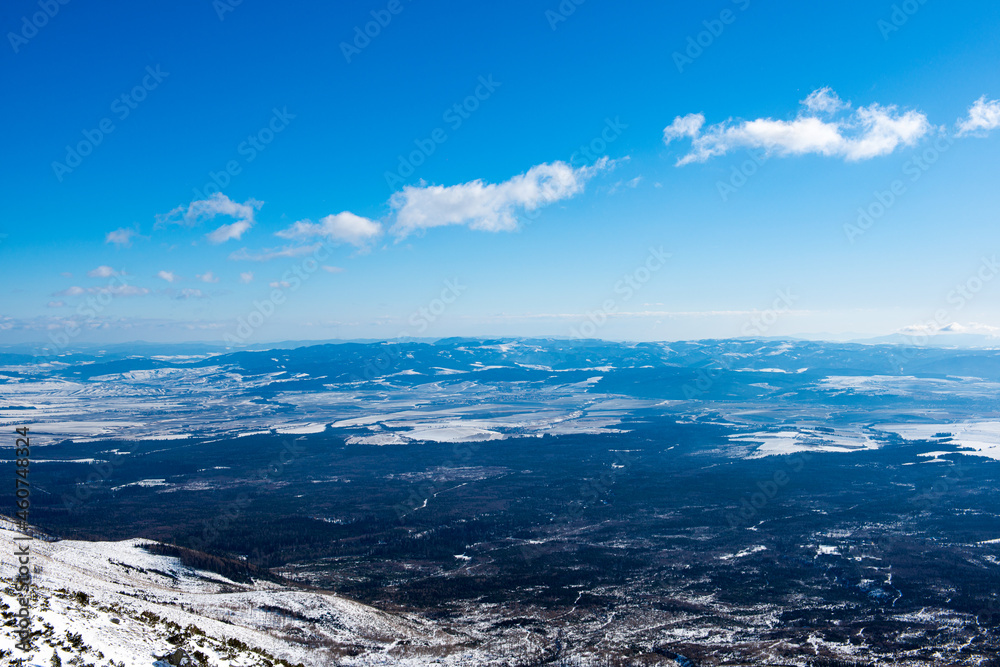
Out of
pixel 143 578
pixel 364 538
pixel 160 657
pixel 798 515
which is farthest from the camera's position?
pixel 798 515

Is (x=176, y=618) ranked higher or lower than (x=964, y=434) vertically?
higher

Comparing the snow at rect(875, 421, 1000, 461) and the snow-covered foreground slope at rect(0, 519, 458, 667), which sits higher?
the snow-covered foreground slope at rect(0, 519, 458, 667)

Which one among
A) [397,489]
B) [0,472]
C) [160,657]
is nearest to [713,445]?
[397,489]

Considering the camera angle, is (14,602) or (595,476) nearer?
(14,602)

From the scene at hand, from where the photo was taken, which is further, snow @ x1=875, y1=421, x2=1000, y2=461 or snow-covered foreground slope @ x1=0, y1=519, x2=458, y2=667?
snow @ x1=875, y1=421, x2=1000, y2=461

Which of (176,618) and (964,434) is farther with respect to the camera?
(964,434)

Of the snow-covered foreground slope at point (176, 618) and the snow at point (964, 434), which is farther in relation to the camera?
the snow at point (964, 434)

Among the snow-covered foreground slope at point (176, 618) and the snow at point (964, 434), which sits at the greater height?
the snow-covered foreground slope at point (176, 618)

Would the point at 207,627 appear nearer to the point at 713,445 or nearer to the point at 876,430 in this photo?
the point at 713,445
